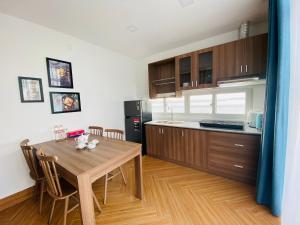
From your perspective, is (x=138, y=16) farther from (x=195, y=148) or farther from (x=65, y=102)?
(x=195, y=148)

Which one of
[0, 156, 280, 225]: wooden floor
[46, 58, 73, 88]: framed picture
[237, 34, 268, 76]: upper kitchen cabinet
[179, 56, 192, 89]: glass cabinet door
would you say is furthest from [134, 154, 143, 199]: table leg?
[237, 34, 268, 76]: upper kitchen cabinet

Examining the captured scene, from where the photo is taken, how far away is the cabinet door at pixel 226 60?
224cm

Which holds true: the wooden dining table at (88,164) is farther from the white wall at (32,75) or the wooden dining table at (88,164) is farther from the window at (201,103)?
the window at (201,103)

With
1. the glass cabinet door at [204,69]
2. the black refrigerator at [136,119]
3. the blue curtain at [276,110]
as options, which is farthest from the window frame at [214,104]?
the blue curtain at [276,110]

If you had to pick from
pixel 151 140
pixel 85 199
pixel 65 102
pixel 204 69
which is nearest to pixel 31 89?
pixel 65 102

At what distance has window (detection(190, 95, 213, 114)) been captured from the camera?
2.96 m

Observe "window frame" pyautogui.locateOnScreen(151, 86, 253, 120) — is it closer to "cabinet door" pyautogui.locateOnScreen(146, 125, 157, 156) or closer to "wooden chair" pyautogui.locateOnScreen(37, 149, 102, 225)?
"cabinet door" pyautogui.locateOnScreen(146, 125, 157, 156)

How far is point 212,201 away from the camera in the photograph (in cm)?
179

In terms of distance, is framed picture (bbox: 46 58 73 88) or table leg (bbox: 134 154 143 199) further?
framed picture (bbox: 46 58 73 88)

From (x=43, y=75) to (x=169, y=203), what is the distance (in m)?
2.82

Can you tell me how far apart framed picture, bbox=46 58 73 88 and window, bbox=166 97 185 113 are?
2.34m

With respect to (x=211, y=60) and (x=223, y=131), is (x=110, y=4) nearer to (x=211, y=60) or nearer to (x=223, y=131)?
(x=211, y=60)

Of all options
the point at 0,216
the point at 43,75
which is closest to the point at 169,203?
the point at 0,216

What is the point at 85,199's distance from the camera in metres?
1.13
